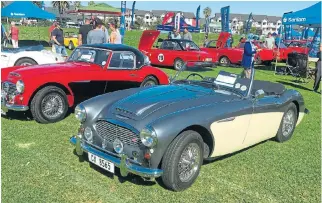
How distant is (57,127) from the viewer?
602 cm

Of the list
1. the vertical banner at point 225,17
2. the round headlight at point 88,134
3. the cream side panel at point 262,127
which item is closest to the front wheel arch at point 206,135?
the cream side panel at point 262,127

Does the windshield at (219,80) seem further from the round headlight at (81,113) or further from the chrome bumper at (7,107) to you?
the chrome bumper at (7,107)

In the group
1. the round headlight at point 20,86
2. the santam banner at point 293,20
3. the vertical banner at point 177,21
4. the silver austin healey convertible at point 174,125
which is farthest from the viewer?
the vertical banner at point 177,21

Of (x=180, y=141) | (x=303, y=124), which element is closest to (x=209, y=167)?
(x=180, y=141)

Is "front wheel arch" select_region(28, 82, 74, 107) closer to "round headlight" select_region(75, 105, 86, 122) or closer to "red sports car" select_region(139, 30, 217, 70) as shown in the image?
"round headlight" select_region(75, 105, 86, 122)

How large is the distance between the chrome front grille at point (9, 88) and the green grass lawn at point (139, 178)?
69 centimetres

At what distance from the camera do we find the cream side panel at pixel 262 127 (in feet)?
15.4

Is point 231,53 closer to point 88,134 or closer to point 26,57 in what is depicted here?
point 26,57

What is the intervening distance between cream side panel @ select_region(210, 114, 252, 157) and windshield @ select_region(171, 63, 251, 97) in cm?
46

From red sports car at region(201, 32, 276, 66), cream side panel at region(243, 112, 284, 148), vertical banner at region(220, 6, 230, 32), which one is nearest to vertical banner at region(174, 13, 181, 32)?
vertical banner at region(220, 6, 230, 32)

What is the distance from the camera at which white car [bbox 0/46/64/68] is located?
30.9ft

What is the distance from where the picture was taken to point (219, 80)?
4973 millimetres

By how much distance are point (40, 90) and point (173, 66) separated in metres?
9.40

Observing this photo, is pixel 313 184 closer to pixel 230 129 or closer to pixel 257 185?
pixel 257 185
